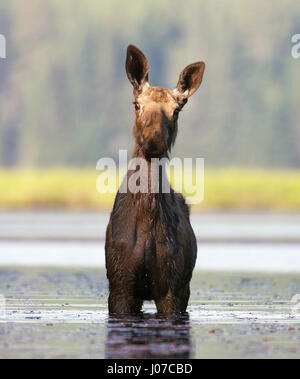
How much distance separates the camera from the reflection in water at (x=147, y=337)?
891cm

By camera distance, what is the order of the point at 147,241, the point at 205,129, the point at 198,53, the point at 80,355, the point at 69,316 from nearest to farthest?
the point at 80,355
the point at 147,241
the point at 69,316
the point at 205,129
the point at 198,53

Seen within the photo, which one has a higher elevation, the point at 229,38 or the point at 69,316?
the point at 229,38

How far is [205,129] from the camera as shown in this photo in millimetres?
108688

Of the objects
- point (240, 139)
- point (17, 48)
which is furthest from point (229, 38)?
point (17, 48)

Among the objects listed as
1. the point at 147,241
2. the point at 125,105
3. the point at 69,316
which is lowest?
the point at 69,316

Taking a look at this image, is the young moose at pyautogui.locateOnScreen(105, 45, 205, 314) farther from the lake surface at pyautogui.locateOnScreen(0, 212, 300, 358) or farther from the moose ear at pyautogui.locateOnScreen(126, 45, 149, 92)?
the lake surface at pyautogui.locateOnScreen(0, 212, 300, 358)

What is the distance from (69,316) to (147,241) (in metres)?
1.49

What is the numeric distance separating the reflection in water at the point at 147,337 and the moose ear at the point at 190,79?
7.38ft

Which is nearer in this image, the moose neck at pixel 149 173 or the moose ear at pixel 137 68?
the moose neck at pixel 149 173

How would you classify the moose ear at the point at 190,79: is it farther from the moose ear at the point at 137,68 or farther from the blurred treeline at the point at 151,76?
the blurred treeline at the point at 151,76

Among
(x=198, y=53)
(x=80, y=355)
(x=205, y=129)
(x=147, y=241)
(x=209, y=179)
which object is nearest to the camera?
(x=80, y=355)

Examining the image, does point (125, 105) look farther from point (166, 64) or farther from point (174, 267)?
point (174, 267)

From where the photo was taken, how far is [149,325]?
10.5 m

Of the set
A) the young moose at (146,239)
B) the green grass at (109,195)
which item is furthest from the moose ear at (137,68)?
the green grass at (109,195)
